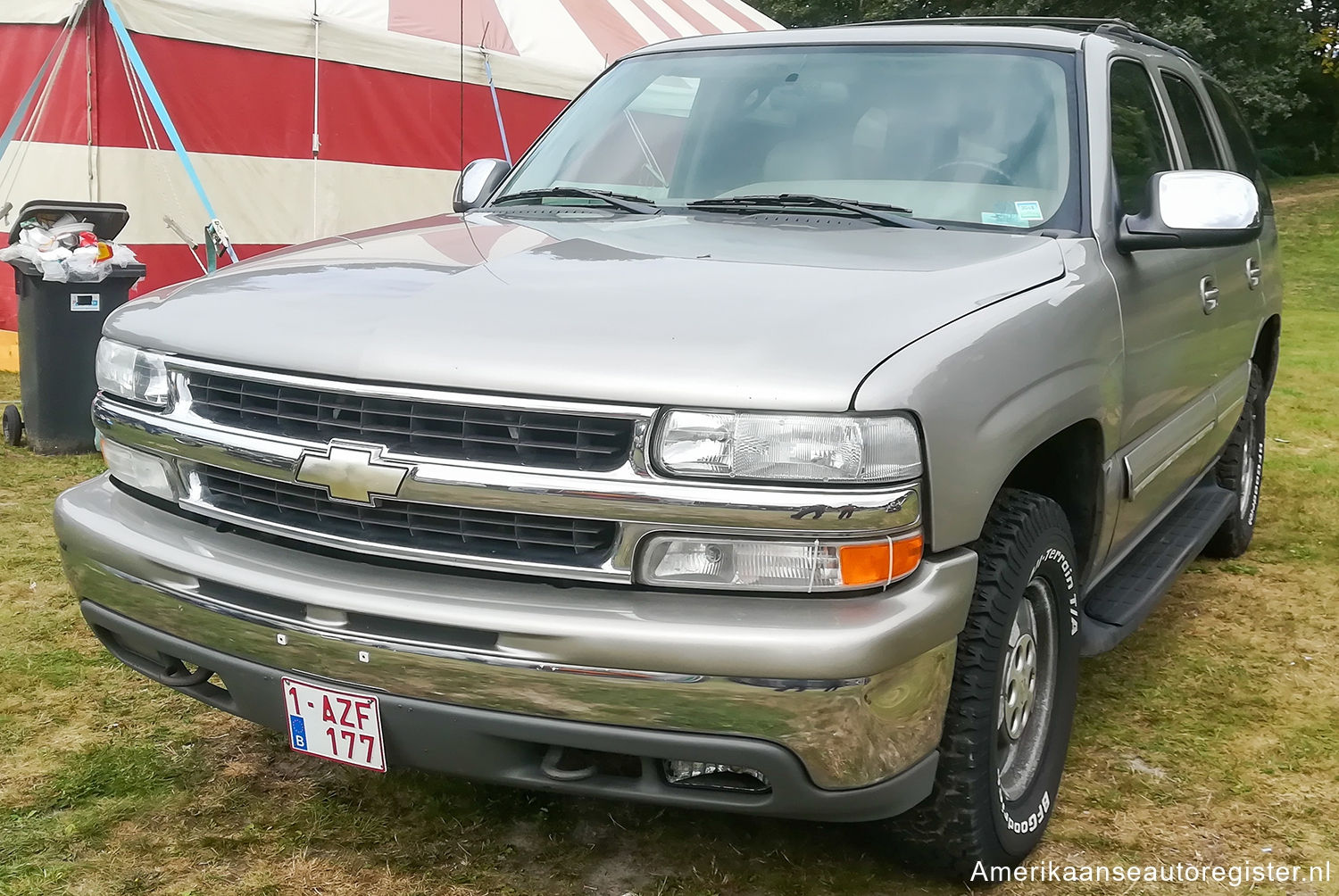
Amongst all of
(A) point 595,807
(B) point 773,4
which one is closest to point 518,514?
(A) point 595,807

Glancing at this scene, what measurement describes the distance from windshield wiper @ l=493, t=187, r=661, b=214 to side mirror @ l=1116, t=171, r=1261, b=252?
1.18 meters

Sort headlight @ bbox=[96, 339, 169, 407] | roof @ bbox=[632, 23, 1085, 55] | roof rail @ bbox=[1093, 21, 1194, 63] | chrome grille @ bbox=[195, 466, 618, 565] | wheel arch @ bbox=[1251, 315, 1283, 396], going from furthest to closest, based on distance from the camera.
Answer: wheel arch @ bbox=[1251, 315, 1283, 396] < roof rail @ bbox=[1093, 21, 1194, 63] < roof @ bbox=[632, 23, 1085, 55] < headlight @ bbox=[96, 339, 169, 407] < chrome grille @ bbox=[195, 466, 618, 565]

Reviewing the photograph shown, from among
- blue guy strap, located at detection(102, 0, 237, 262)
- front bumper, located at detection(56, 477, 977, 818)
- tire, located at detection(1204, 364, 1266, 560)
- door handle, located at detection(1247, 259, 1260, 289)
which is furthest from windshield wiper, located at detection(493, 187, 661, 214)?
blue guy strap, located at detection(102, 0, 237, 262)

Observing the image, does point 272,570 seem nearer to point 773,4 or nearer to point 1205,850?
point 1205,850

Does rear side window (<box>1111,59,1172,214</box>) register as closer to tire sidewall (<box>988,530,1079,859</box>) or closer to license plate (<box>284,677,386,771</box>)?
tire sidewall (<box>988,530,1079,859</box>)

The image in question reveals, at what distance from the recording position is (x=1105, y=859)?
2758 millimetres

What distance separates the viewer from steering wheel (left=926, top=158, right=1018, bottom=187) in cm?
309

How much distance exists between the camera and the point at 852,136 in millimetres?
3287

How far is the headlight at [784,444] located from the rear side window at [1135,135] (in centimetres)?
149

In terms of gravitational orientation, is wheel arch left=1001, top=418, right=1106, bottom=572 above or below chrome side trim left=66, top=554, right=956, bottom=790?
above

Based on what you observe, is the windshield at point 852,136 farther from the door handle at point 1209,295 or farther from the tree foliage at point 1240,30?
the tree foliage at point 1240,30

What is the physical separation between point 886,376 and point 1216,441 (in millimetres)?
2742

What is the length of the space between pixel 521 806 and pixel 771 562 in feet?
3.99

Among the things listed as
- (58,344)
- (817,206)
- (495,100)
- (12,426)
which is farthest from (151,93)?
(817,206)
